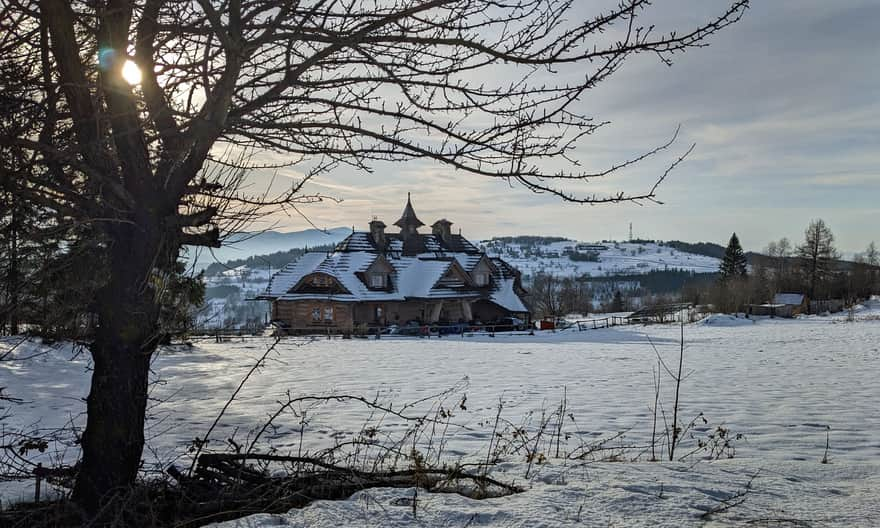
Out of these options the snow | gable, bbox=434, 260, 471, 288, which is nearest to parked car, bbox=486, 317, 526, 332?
gable, bbox=434, 260, 471, 288

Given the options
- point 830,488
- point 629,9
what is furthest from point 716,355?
point 629,9

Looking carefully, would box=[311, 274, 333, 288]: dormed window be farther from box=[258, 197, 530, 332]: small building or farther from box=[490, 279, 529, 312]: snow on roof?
box=[490, 279, 529, 312]: snow on roof

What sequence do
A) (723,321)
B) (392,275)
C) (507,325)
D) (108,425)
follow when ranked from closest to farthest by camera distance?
(108,425) → (507,325) → (392,275) → (723,321)

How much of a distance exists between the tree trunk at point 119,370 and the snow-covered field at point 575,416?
0.63 metres

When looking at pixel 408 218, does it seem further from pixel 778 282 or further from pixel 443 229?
pixel 778 282

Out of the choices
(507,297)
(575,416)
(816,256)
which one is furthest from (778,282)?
(575,416)

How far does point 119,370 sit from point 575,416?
7087 millimetres

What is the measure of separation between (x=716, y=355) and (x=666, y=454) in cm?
1621

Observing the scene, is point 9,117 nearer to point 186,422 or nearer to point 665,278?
point 186,422

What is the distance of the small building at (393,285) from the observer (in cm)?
3628

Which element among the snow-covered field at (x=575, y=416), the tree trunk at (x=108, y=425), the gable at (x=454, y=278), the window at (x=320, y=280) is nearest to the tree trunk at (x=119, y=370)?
the tree trunk at (x=108, y=425)

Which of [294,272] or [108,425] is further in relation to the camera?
[294,272]

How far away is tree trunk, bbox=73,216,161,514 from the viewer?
11.6ft

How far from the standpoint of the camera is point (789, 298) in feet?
213
